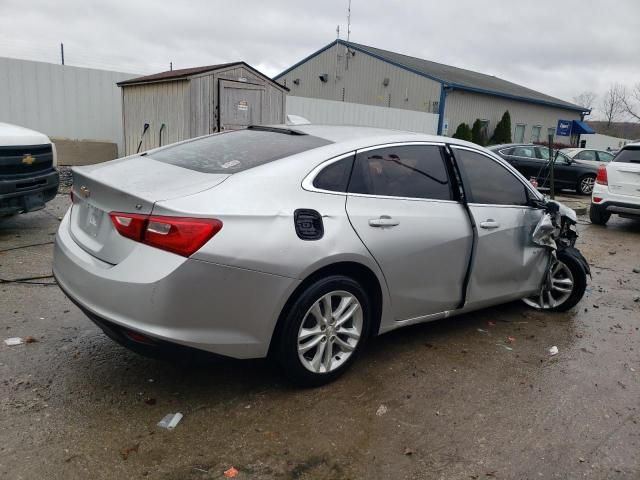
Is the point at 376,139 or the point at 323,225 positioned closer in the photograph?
the point at 323,225

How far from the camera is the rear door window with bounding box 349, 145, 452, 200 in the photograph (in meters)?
3.41

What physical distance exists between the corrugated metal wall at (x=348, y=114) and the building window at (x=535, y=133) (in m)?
16.5

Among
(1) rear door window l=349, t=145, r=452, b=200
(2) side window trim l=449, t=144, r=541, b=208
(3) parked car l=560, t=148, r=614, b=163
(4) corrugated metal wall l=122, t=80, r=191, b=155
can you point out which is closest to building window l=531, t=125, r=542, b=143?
(3) parked car l=560, t=148, r=614, b=163

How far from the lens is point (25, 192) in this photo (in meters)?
6.11

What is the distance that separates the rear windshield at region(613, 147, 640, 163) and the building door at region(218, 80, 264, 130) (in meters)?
7.22

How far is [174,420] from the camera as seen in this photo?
290 cm

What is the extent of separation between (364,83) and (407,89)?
2879 millimetres

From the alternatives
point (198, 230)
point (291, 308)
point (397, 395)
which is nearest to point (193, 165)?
point (198, 230)

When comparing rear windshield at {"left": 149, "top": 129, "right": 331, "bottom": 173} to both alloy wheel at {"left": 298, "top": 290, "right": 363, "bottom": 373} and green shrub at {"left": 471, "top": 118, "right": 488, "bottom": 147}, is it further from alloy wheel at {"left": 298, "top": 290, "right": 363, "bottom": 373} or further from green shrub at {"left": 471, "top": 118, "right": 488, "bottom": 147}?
green shrub at {"left": 471, "top": 118, "right": 488, "bottom": 147}

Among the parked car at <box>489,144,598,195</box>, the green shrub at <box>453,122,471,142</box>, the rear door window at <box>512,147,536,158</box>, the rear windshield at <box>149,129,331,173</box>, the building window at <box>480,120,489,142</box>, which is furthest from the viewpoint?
the building window at <box>480,120,489,142</box>

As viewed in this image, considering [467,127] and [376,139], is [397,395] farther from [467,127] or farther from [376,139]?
[467,127]

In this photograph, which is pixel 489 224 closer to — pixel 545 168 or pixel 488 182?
pixel 488 182

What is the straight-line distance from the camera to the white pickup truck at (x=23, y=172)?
5.89m

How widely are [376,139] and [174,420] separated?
2133mm
